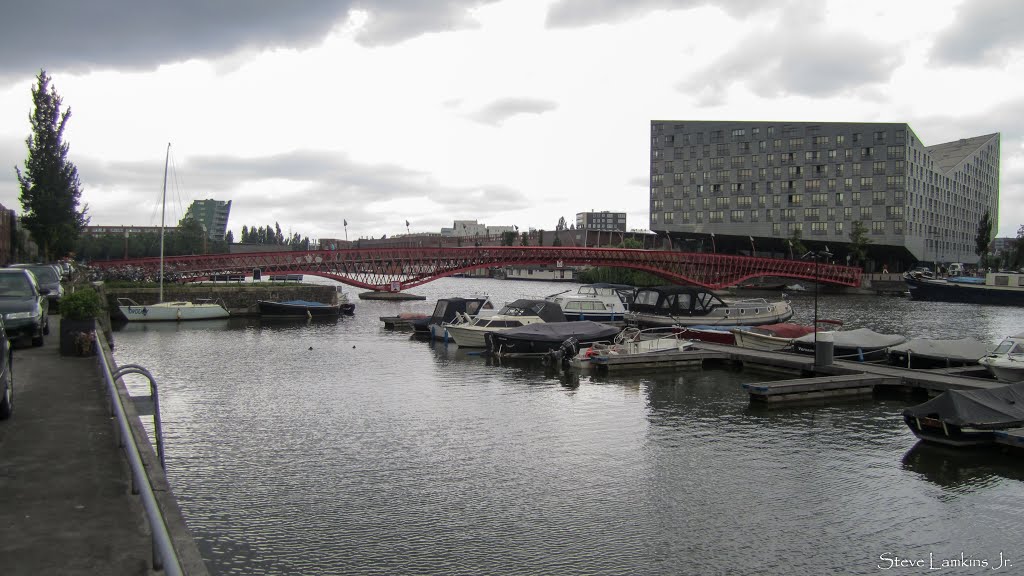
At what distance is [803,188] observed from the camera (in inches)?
5566

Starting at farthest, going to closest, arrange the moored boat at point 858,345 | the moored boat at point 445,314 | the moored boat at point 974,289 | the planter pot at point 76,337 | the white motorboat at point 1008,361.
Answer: the moored boat at point 974,289
the moored boat at point 445,314
the moored boat at point 858,345
the white motorboat at point 1008,361
the planter pot at point 76,337

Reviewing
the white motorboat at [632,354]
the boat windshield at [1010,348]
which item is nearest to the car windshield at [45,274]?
the white motorboat at [632,354]

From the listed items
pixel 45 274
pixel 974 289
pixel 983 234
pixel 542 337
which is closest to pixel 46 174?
pixel 45 274

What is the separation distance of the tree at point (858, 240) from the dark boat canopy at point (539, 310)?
334ft

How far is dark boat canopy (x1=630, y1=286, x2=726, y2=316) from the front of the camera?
1988 inches

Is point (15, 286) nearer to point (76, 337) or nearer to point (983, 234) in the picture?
point (76, 337)

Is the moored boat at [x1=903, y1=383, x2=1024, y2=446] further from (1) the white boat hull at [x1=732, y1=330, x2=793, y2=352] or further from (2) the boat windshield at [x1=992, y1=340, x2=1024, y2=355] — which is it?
(1) the white boat hull at [x1=732, y1=330, x2=793, y2=352]

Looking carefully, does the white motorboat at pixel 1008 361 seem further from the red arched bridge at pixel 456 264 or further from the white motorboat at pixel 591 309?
the red arched bridge at pixel 456 264

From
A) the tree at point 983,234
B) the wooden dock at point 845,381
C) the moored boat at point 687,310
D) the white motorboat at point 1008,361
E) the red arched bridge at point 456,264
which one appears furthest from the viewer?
the tree at point 983,234

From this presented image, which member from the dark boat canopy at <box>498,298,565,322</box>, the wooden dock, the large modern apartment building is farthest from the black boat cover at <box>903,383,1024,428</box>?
the large modern apartment building

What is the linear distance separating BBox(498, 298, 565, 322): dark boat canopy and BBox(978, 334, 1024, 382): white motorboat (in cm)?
2313

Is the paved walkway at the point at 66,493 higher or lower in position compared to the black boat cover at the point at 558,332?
higher

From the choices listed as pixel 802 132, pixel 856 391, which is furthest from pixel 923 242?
pixel 856 391

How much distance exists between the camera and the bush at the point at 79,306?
19.4m
